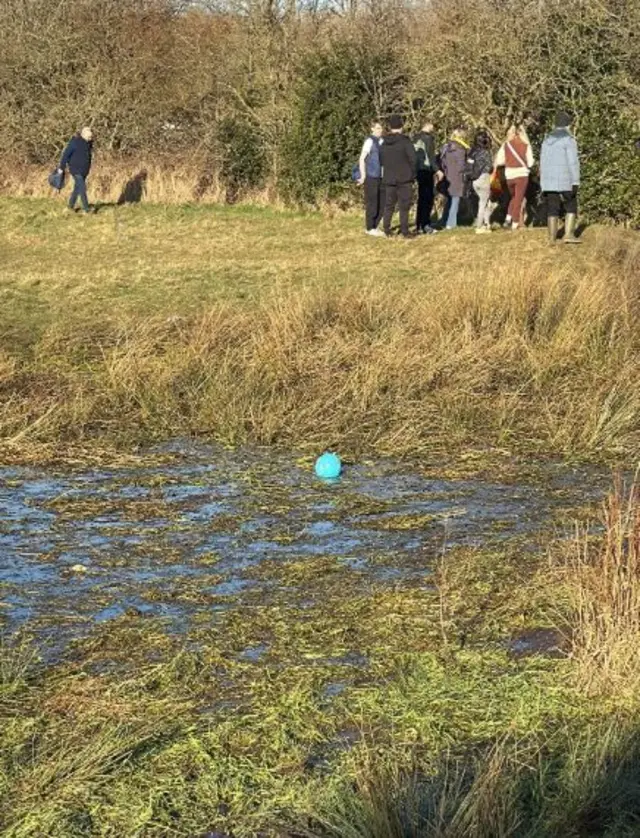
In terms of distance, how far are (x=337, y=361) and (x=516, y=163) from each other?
30.2 feet

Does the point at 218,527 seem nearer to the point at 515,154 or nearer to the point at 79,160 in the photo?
the point at 515,154

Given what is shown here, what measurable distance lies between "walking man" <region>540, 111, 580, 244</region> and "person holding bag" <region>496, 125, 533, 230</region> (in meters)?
1.00

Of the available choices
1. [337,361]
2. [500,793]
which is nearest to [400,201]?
[337,361]

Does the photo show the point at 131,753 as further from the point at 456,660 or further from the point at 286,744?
the point at 456,660

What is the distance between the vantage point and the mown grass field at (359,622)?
11.4 feet

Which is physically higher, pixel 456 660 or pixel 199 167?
pixel 199 167

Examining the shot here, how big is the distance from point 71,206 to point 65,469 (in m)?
14.8

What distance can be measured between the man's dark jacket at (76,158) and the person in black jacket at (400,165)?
20.2 feet

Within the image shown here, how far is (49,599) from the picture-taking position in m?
5.08

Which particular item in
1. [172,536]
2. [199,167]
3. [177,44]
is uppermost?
[177,44]

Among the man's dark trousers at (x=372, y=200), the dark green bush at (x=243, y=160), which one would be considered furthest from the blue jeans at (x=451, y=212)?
the dark green bush at (x=243, y=160)

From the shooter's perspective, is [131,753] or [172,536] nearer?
[131,753]

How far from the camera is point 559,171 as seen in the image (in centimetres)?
1602

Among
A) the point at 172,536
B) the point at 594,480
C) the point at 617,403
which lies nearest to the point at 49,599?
the point at 172,536
